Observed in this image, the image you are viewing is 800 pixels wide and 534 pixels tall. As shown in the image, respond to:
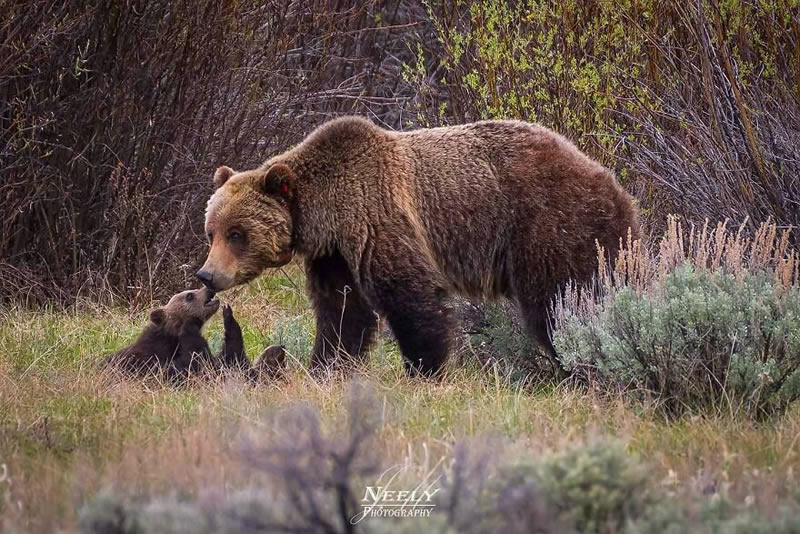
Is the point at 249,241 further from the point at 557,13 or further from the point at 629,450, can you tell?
the point at 557,13

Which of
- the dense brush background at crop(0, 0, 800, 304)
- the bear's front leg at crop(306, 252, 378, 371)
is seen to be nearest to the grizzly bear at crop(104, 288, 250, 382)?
the bear's front leg at crop(306, 252, 378, 371)

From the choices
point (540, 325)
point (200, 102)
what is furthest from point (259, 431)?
point (200, 102)

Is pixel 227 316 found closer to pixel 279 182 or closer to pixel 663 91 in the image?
pixel 279 182

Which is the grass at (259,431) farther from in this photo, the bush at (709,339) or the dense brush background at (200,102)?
the dense brush background at (200,102)

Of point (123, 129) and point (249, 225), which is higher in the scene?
point (249, 225)

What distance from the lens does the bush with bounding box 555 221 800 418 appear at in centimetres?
555

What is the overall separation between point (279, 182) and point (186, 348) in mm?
1153

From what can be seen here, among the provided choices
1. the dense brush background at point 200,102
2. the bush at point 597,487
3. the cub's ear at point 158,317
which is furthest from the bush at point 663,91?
the bush at point 597,487

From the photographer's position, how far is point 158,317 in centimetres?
727

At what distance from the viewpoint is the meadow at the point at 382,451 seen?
11.2 feet

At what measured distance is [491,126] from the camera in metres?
7.44

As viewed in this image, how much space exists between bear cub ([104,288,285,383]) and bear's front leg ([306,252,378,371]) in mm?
301

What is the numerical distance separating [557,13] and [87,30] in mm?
3691

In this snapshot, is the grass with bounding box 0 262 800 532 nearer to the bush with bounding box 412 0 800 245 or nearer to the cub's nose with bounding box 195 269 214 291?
the cub's nose with bounding box 195 269 214 291
